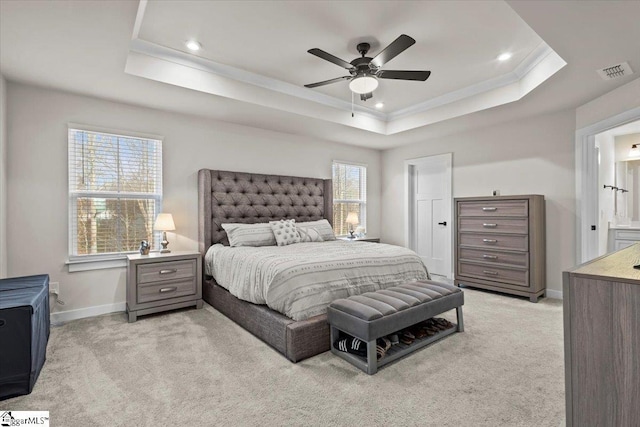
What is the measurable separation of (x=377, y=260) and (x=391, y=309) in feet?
2.55

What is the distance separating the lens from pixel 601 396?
116 centimetres

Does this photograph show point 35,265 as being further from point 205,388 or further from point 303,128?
point 303,128

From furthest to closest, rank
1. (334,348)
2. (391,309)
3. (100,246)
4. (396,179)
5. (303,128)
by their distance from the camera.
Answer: (396,179)
(303,128)
(100,246)
(334,348)
(391,309)

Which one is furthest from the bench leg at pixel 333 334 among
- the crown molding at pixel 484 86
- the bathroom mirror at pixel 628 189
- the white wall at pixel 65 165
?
the bathroom mirror at pixel 628 189

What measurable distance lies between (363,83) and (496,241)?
2.83 meters

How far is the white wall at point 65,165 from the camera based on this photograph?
9.86 ft

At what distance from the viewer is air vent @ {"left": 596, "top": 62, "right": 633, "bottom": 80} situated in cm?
267

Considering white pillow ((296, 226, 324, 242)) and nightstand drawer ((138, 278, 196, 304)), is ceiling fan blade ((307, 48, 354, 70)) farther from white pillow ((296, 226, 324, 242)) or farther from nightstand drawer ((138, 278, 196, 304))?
nightstand drawer ((138, 278, 196, 304))

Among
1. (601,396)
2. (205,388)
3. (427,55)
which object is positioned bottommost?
(205,388)

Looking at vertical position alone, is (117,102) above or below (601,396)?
above

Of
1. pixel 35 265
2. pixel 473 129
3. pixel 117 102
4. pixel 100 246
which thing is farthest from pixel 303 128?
pixel 35 265

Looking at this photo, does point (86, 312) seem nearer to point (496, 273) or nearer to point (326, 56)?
point (326, 56)

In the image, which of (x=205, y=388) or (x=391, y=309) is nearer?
(x=205, y=388)

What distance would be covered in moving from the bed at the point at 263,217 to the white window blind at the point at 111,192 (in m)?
0.60
